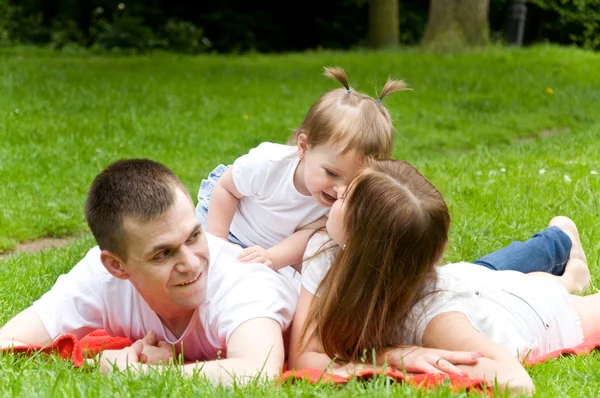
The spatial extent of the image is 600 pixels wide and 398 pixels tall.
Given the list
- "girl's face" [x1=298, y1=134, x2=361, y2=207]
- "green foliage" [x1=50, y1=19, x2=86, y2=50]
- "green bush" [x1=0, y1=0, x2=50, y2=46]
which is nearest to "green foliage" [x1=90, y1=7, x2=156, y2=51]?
"green foliage" [x1=50, y1=19, x2=86, y2=50]

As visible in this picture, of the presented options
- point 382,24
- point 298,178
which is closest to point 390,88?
point 298,178

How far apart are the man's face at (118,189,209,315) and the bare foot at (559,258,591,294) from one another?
202cm

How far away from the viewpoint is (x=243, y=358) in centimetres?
294

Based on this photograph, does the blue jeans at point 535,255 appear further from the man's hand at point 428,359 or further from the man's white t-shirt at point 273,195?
the man's hand at point 428,359

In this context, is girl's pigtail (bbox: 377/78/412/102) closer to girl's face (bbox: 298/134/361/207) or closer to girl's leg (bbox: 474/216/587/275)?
girl's face (bbox: 298/134/361/207)

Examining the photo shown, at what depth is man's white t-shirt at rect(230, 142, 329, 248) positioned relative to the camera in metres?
4.17

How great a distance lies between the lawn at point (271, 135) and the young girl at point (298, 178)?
41.7 inches

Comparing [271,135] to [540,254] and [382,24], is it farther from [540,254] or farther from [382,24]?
[382,24]

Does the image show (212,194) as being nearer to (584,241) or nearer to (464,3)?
(584,241)

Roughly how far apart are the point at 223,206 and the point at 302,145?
0.58 meters

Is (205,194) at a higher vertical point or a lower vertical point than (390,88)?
lower

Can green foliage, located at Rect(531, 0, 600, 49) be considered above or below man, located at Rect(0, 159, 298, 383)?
below

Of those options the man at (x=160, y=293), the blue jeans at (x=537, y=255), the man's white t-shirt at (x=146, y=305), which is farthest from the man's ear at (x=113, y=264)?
the blue jeans at (x=537, y=255)

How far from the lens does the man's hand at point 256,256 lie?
375 cm
